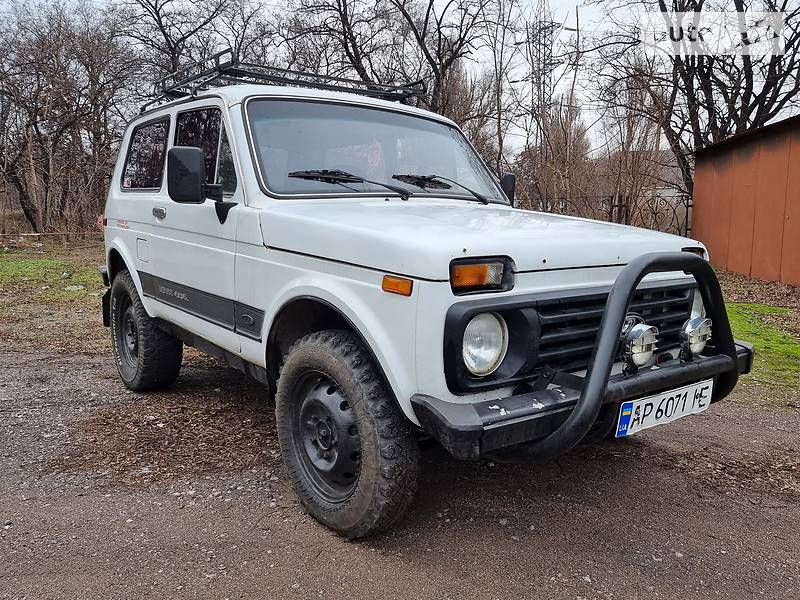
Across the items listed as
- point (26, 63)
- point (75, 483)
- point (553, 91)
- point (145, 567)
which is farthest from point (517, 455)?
point (26, 63)

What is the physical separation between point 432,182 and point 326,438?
1638 mm

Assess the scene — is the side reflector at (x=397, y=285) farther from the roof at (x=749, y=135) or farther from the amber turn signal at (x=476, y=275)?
the roof at (x=749, y=135)

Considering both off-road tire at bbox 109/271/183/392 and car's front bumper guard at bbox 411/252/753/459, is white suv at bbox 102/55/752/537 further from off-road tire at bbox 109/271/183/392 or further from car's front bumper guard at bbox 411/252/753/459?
off-road tire at bbox 109/271/183/392

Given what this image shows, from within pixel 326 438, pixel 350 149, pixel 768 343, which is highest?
pixel 350 149

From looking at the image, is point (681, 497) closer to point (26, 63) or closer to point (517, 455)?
point (517, 455)

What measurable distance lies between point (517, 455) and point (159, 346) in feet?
10.3

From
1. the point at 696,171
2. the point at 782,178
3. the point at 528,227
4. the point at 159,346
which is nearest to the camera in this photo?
the point at 528,227

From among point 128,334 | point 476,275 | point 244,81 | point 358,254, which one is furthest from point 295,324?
point 128,334

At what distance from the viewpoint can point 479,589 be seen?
97.5 inches

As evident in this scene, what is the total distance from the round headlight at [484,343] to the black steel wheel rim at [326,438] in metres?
0.63

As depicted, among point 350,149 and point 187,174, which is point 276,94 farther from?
point 187,174

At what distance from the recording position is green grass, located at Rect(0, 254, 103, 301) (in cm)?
995

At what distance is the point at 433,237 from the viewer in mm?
2424

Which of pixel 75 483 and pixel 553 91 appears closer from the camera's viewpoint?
pixel 75 483
